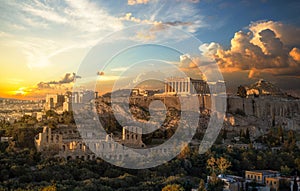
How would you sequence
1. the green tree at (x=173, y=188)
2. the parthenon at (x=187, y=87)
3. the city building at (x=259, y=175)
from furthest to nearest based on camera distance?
the parthenon at (x=187, y=87) → the city building at (x=259, y=175) → the green tree at (x=173, y=188)

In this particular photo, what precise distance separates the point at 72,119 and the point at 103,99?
1583 mm

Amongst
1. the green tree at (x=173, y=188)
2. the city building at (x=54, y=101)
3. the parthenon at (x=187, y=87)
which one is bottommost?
the green tree at (x=173, y=188)

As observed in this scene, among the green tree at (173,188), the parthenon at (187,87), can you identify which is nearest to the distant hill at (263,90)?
the parthenon at (187,87)

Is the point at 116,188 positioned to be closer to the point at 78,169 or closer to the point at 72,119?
the point at 78,169

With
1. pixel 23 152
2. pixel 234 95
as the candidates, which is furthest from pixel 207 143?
pixel 234 95

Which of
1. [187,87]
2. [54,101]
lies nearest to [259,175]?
[187,87]

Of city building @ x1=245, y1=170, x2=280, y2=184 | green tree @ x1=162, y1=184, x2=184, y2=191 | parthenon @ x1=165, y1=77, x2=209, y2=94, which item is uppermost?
parthenon @ x1=165, y1=77, x2=209, y2=94

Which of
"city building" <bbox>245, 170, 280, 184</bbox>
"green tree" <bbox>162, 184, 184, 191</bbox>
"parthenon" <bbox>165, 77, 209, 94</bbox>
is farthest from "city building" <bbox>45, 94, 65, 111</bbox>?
"green tree" <bbox>162, 184, 184, 191</bbox>

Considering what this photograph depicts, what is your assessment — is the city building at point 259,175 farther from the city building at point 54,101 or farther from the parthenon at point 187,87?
the city building at point 54,101

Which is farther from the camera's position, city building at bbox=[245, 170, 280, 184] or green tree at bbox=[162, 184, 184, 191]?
city building at bbox=[245, 170, 280, 184]

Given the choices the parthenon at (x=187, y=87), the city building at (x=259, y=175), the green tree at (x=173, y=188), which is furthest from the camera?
the parthenon at (x=187, y=87)

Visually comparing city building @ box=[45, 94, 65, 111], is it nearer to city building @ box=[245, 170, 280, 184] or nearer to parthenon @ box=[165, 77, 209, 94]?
parthenon @ box=[165, 77, 209, 94]

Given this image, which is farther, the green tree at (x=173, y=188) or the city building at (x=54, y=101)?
the city building at (x=54, y=101)

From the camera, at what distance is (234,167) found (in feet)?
31.6
